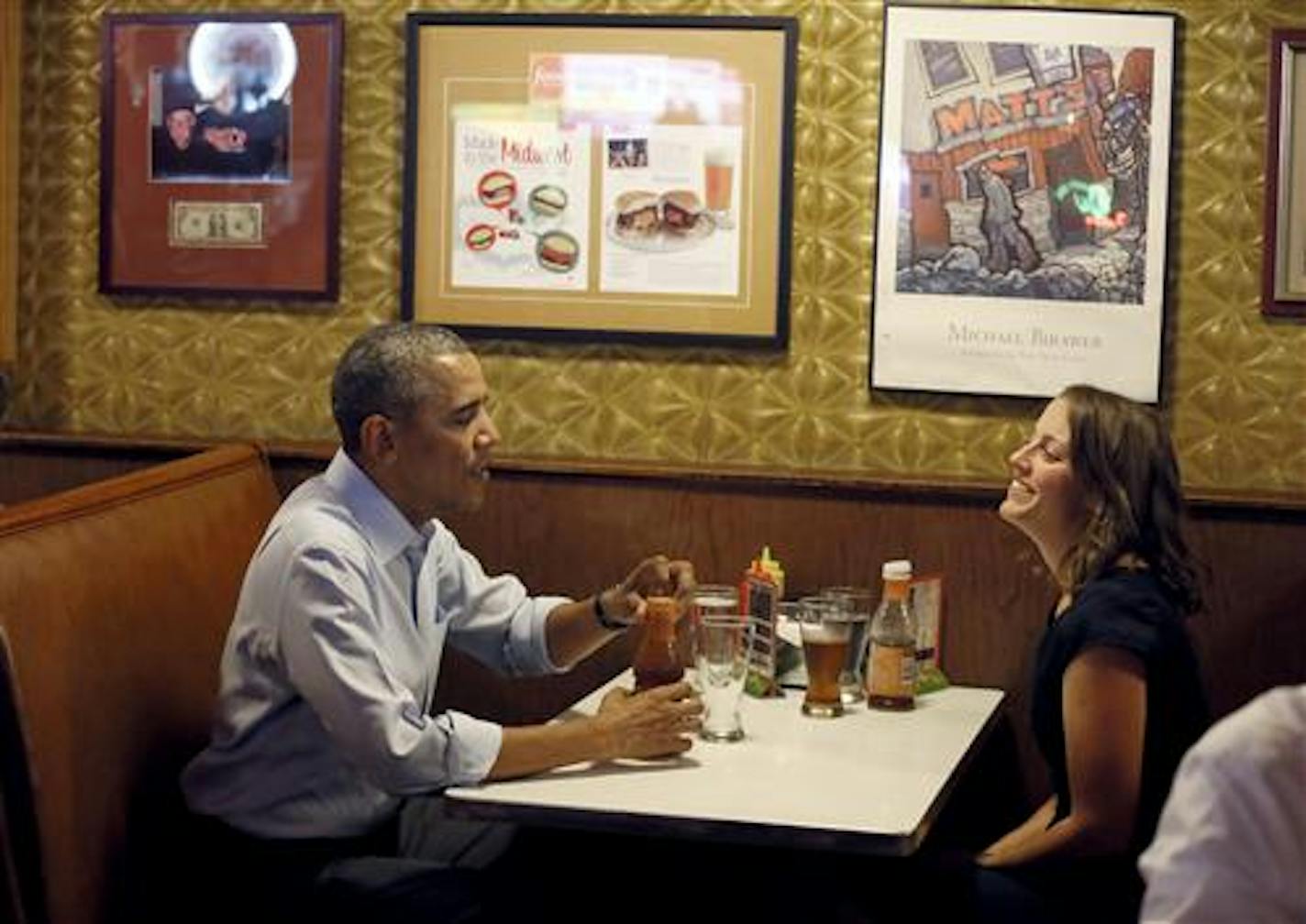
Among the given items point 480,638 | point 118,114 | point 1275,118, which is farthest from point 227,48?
point 1275,118

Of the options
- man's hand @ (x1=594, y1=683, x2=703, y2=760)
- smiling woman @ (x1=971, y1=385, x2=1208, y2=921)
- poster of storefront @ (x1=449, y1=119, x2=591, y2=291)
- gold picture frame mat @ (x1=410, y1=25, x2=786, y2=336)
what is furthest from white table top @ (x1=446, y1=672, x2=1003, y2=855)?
poster of storefront @ (x1=449, y1=119, x2=591, y2=291)

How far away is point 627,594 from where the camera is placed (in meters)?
3.58

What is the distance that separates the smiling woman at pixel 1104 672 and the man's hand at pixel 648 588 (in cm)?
59

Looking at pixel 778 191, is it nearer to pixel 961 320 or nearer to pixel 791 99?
pixel 791 99

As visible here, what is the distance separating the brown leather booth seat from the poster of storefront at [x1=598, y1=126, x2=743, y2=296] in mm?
1009

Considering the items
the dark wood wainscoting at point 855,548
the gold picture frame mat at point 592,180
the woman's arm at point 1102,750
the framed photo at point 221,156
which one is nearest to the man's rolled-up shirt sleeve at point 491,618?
the dark wood wainscoting at point 855,548

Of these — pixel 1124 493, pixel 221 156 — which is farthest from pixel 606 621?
pixel 221 156

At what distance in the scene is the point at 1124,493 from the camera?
3.27 meters

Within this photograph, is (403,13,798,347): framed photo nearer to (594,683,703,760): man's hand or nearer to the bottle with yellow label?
the bottle with yellow label

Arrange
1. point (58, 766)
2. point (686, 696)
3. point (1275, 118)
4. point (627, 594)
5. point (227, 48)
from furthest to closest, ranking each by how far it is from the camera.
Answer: point (227, 48)
point (1275, 118)
point (627, 594)
point (686, 696)
point (58, 766)

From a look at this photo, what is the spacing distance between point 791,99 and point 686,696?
1.46 m

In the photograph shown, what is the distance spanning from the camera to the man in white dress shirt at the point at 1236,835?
166 cm

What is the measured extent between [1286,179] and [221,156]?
6.69ft

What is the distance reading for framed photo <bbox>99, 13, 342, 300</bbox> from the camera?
427 cm
